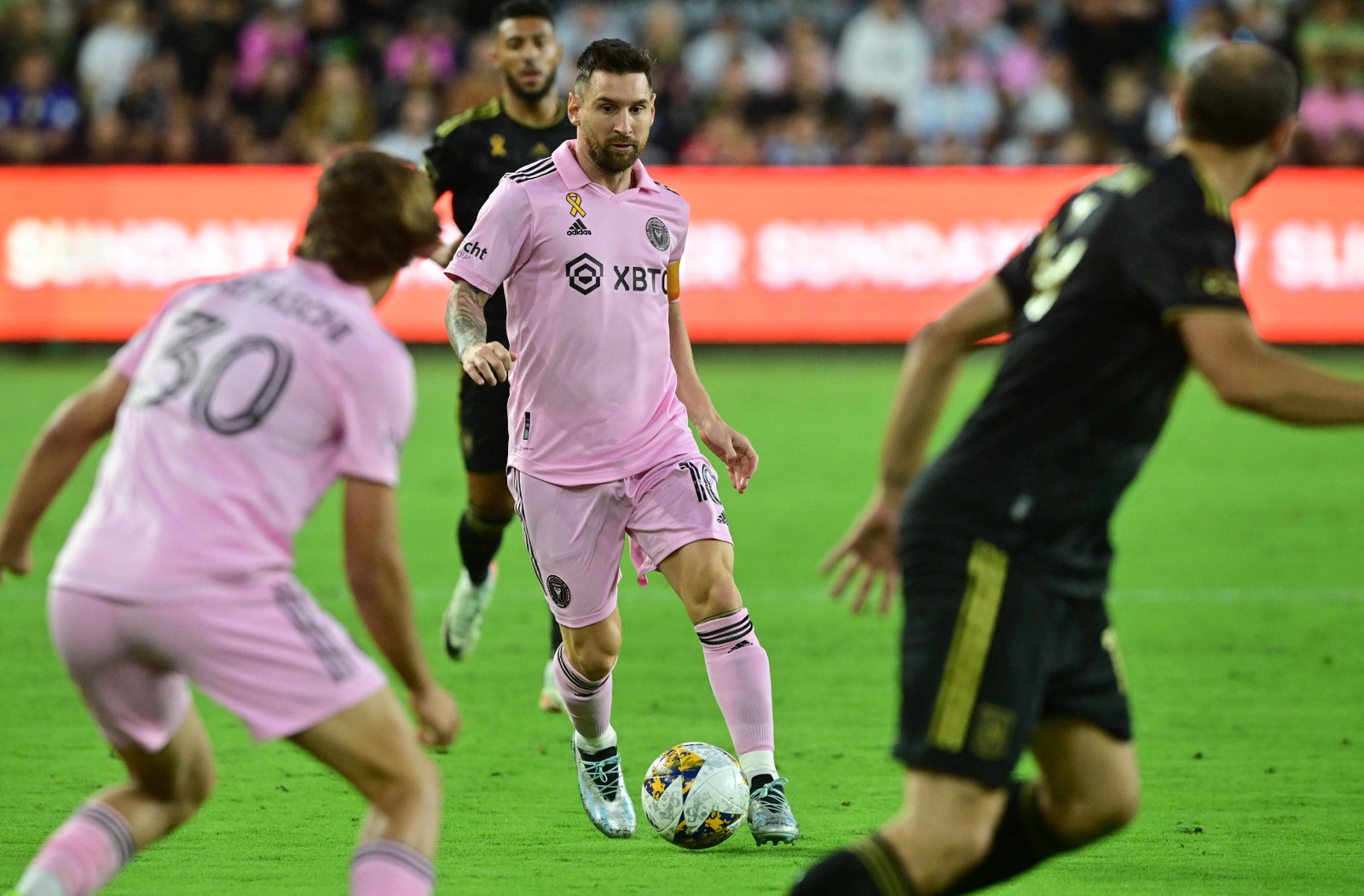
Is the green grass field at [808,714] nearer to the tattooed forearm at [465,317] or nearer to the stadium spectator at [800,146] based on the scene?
the tattooed forearm at [465,317]

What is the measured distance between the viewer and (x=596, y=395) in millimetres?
5629

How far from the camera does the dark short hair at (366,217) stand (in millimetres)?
3705

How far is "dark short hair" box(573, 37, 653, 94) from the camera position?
18.4 feet

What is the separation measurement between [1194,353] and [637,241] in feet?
8.24

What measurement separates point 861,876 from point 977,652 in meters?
0.51

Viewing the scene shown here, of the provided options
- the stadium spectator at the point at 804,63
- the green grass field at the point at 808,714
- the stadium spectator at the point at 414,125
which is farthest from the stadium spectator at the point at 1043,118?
the green grass field at the point at 808,714

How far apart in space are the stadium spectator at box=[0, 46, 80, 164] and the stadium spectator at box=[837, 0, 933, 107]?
7.94 metres

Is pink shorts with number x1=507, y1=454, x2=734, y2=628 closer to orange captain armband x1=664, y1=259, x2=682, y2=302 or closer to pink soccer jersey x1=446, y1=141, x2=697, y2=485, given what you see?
pink soccer jersey x1=446, y1=141, x2=697, y2=485

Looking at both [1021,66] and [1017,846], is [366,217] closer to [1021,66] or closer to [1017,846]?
[1017,846]

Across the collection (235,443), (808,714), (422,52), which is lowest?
(808,714)

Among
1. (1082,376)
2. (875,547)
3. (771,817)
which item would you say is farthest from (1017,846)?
(771,817)

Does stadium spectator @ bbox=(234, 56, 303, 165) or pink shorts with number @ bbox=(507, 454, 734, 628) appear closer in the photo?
pink shorts with number @ bbox=(507, 454, 734, 628)

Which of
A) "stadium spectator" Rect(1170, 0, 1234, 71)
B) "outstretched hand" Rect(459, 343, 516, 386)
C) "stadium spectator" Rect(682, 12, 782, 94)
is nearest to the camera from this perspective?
→ "outstretched hand" Rect(459, 343, 516, 386)

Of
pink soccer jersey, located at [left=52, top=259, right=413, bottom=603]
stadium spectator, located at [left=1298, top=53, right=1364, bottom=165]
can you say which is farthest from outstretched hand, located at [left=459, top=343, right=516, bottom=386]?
stadium spectator, located at [left=1298, top=53, right=1364, bottom=165]
